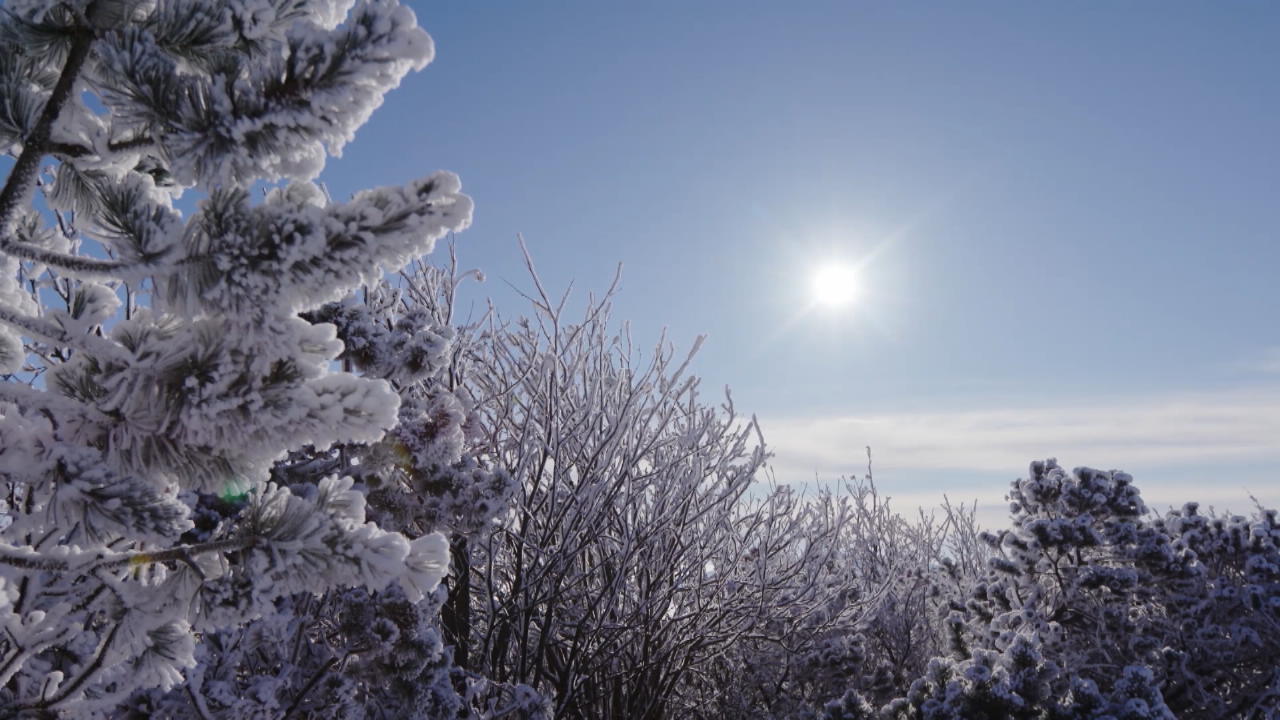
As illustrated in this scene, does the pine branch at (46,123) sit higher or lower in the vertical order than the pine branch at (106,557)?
higher

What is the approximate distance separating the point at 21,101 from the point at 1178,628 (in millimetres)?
10496

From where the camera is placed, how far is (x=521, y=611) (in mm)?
5188

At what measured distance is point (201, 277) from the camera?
5.74ft

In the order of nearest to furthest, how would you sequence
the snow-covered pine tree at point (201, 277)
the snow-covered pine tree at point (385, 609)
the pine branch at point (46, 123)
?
the snow-covered pine tree at point (201, 277) < the pine branch at point (46, 123) < the snow-covered pine tree at point (385, 609)

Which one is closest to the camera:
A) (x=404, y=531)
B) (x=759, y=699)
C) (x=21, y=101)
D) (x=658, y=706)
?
(x=21, y=101)

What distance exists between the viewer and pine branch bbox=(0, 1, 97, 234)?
6.11ft

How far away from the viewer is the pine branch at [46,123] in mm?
1862

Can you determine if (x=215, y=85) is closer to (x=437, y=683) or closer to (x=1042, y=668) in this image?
(x=437, y=683)

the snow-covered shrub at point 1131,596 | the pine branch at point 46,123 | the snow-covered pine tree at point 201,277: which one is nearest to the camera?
the snow-covered pine tree at point 201,277

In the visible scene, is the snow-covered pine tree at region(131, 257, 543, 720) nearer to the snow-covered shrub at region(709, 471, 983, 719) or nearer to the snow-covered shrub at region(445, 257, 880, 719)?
the snow-covered shrub at region(445, 257, 880, 719)

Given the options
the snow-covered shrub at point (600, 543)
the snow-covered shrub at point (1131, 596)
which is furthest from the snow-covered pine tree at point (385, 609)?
the snow-covered shrub at point (1131, 596)

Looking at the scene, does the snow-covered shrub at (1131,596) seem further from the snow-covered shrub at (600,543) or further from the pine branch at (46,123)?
the pine branch at (46,123)

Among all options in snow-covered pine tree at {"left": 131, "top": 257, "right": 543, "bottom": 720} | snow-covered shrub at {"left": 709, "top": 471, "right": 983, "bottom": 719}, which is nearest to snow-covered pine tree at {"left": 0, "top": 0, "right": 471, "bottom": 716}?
snow-covered pine tree at {"left": 131, "top": 257, "right": 543, "bottom": 720}

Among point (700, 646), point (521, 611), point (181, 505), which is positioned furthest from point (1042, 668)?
point (181, 505)
